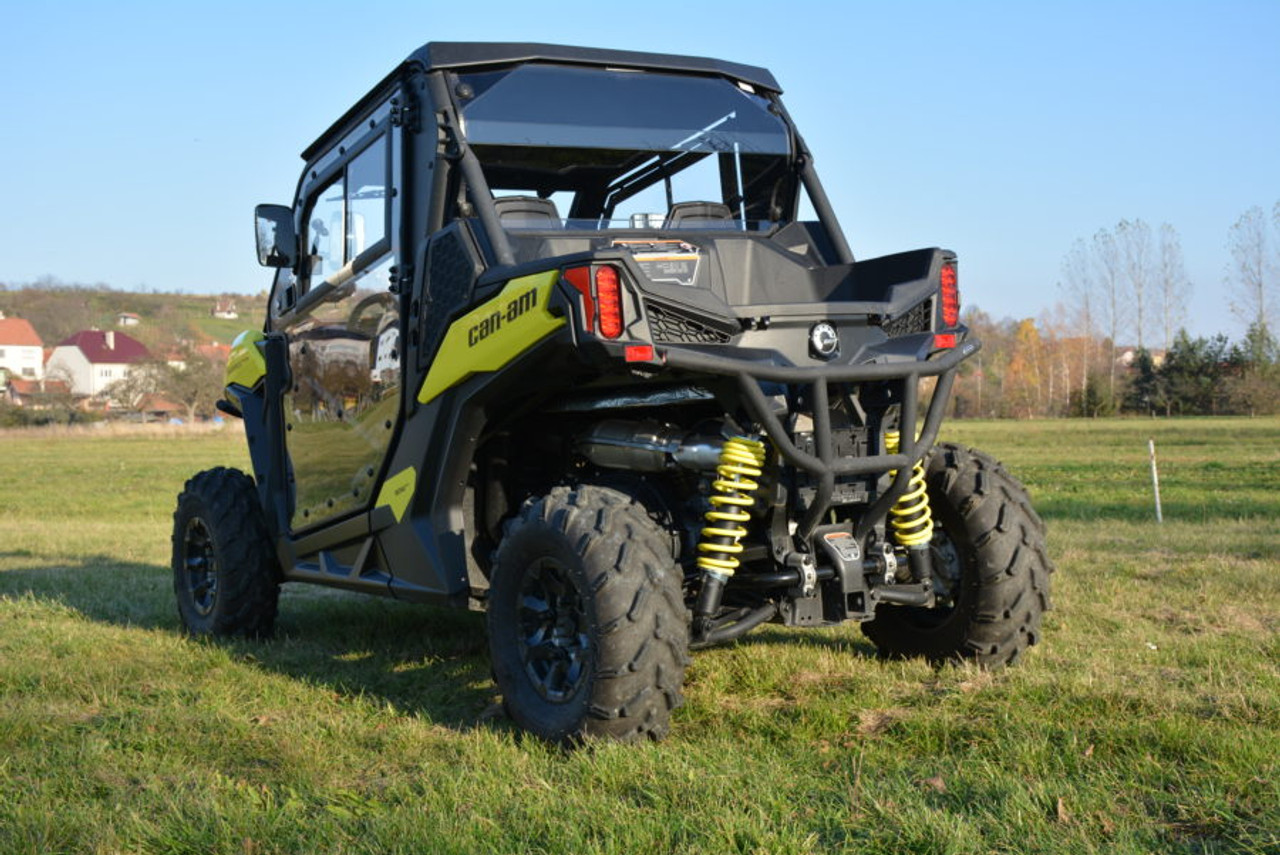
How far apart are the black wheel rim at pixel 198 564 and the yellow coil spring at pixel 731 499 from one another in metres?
3.92

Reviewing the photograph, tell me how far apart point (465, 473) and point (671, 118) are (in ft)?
6.15

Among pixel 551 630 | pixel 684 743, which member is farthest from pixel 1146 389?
pixel 684 743

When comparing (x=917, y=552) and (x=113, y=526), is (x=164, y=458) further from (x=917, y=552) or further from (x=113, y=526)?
(x=917, y=552)

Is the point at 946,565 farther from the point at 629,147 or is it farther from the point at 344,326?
the point at 344,326

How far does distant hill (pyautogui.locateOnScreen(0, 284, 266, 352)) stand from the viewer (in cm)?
15195

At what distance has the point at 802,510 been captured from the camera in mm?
4891

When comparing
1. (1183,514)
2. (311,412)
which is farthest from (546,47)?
(1183,514)

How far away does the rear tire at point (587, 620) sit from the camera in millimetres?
4387

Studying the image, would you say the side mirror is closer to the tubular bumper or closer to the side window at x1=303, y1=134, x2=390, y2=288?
the side window at x1=303, y1=134, x2=390, y2=288

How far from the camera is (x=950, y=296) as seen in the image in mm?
5219

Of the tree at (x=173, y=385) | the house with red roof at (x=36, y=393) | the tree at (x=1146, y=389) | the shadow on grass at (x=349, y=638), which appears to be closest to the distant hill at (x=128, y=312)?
the house with red roof at (x=36, y=393)

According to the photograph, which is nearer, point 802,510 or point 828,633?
point 802,510

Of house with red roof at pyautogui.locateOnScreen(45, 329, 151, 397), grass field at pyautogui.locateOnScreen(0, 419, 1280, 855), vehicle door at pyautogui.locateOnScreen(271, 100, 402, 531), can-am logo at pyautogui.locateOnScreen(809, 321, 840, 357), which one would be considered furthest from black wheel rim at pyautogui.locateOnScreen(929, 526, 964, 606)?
house with red roof at pyautogui.locateOnScreen(45, 329, 151, 397)

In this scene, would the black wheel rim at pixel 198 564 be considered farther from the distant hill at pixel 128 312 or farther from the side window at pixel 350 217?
the distant hill at pixel 128 312
